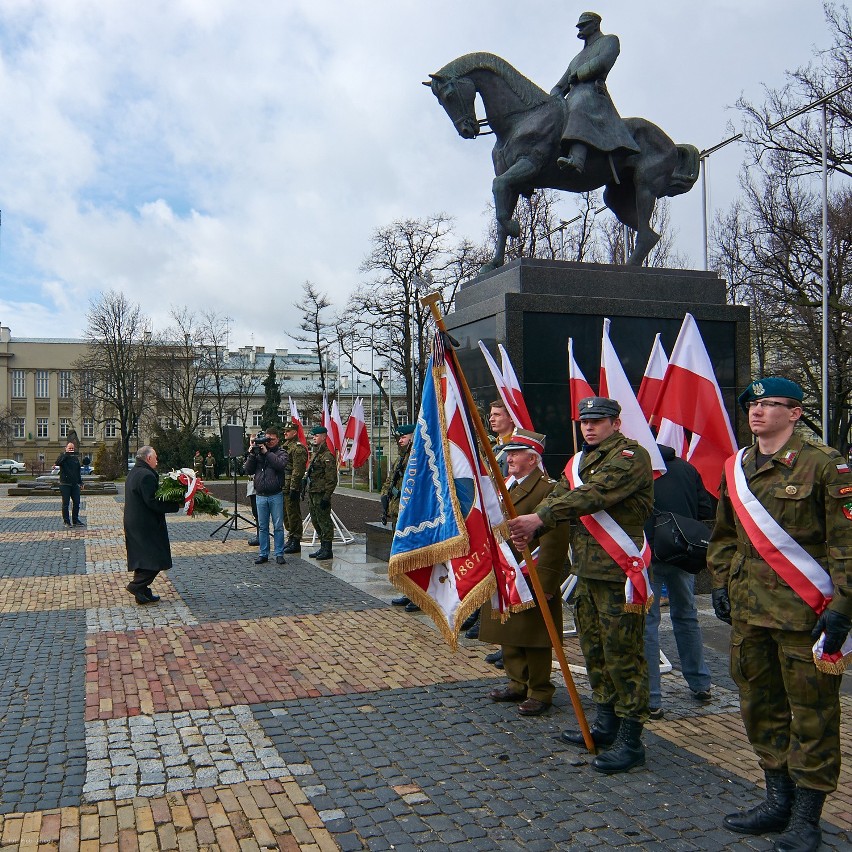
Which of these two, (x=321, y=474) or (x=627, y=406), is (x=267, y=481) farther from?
(x=627, y=406)

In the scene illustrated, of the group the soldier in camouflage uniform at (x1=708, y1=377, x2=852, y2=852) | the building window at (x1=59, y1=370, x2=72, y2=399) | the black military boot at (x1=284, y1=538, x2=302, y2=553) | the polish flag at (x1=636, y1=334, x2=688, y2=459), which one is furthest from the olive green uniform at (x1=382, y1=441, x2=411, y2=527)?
the building window at (x1=59, y1=370, x2=72, y2=399)

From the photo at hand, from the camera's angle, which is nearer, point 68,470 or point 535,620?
point 535,620

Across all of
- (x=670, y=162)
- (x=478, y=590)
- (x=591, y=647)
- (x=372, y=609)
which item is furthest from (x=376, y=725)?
(x=670, y=162)

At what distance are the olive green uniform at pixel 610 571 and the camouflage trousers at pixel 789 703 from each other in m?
0.67

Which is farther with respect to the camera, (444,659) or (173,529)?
(173,529)

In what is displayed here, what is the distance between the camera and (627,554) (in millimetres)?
4480

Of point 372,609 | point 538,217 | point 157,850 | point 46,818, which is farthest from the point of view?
point 538,217

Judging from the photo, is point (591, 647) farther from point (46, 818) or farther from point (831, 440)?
point (831, 440)

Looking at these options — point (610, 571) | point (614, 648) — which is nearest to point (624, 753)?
point (614, 648)

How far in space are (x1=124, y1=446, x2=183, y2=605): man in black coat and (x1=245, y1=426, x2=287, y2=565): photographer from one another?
2.46 meters

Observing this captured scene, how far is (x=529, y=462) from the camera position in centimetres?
542

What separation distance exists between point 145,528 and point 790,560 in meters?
7.23

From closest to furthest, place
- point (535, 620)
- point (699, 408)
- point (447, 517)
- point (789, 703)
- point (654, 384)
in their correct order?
point (789, 703)
point (447, 517)
point (535, 620)
point (699, 408)
point (654, 384)

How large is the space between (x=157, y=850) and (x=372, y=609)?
511 centimetres
